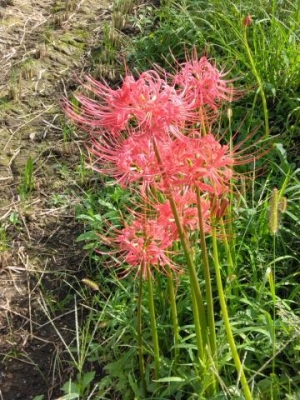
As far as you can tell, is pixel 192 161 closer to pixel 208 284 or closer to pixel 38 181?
pixel 208 284

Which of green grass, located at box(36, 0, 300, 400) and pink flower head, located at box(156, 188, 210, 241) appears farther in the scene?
green grass, located at box(36, 0, 300, 400)

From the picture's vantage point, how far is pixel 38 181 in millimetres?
3324

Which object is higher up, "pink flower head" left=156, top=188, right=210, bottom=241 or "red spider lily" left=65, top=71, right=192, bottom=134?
"red spider lily" left=65, top=71, right=192, bottom=134

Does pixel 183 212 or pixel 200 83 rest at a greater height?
pixel 200 83

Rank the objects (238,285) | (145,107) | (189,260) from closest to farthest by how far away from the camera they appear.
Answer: (145,107), (189,260), (238,285)

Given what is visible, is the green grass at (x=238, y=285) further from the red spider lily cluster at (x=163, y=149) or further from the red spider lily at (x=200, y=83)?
the red spider lily at (x=200, y=83)

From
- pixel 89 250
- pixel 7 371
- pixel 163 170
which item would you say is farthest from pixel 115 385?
pixel 163 170

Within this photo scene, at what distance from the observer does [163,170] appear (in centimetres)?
163

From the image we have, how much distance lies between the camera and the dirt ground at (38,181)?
264 cm

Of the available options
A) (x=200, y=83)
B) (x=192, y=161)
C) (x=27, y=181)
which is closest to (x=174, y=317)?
(x=192, y=161)

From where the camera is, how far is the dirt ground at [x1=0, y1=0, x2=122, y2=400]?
104 inches

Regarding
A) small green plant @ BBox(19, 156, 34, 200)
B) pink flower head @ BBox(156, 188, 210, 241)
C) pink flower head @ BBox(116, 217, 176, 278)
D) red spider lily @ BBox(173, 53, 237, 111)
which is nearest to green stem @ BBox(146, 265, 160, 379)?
pink flower head @ BBox(116, 217, 176, 278)

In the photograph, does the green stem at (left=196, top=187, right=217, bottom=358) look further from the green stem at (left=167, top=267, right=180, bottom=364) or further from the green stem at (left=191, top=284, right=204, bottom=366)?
the green stem at (left=167, top=267, right=180, bottom=364)

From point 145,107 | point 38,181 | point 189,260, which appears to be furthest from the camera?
point 38,181
